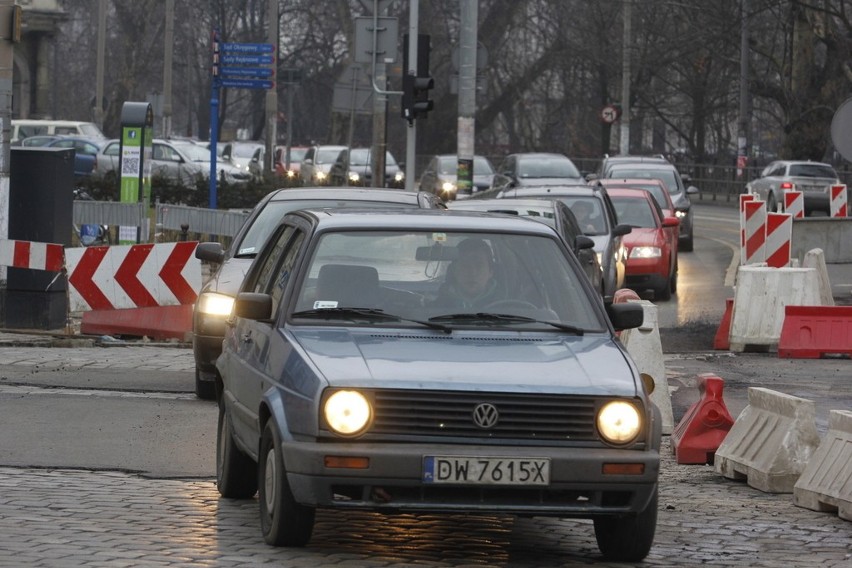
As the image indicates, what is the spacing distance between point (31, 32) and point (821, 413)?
54.6 m

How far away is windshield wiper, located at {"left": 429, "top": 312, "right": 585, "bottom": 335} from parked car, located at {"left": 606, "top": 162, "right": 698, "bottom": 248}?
80.5 ft

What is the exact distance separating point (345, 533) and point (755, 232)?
589 inches

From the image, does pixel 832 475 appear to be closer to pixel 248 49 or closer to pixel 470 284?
pixel 470 284

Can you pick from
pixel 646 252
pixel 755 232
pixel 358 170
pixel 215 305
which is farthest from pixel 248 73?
pixel 215 305

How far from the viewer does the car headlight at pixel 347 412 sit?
660cm

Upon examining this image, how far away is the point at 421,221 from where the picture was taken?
26.1 ft

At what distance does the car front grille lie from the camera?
660 centimetres

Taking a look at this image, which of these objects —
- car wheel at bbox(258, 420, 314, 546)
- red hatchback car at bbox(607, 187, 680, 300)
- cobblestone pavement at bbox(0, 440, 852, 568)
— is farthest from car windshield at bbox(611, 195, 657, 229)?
car wheel at bbox(258, 420, 314, 546)

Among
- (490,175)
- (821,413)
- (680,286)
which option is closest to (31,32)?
(490,175)

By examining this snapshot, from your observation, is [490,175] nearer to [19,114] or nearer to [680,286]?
[680,286]

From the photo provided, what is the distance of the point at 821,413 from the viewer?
39.8 ft

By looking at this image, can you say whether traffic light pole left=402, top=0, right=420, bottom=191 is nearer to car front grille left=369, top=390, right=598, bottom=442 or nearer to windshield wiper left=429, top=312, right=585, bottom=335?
windshield wiper left=429, top=312, right=585, bottom=335

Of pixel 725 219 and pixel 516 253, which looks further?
pixel 725 219

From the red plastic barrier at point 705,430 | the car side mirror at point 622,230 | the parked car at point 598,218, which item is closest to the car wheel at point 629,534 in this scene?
the red plastic barrier at point 705,430
